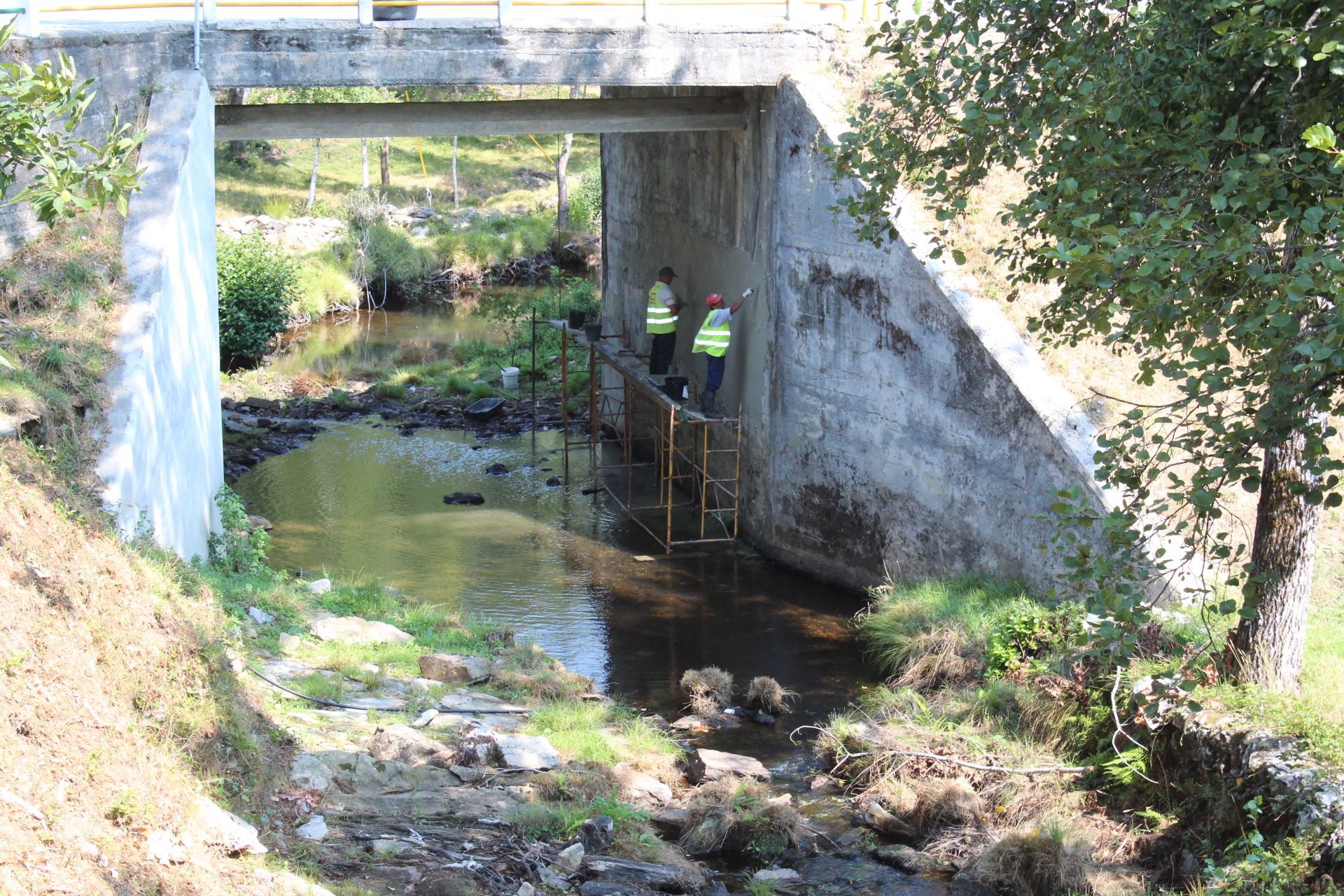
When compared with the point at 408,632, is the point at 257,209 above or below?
above

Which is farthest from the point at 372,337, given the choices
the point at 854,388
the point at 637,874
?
the point at 637,874

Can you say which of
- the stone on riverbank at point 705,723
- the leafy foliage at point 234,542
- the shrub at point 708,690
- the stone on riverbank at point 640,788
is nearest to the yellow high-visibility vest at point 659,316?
the leafy foliage at point 234,542

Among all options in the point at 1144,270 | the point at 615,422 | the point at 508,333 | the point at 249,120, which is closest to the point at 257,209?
the point at 508,333

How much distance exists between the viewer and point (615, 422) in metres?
21.4

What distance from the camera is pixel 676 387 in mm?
16391

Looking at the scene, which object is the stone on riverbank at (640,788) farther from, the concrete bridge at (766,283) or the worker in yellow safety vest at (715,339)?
the worker in yellow safety vest at (715,339)

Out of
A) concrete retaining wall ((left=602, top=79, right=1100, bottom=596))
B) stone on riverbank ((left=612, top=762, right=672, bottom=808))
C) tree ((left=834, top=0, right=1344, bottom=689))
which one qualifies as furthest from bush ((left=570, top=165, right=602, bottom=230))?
tree ((left=834, top=0, right=1344, bottom=689))

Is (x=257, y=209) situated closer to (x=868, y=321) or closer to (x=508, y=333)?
(x=508, y=333)

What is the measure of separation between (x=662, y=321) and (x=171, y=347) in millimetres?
7673

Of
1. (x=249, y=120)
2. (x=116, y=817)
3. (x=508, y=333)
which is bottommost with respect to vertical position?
(x=116, y=817)

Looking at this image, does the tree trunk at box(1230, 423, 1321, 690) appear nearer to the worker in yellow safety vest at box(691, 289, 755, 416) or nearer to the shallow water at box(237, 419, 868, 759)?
the shallow water at box(237, 419, 868, 759)

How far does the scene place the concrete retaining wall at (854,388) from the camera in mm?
12469

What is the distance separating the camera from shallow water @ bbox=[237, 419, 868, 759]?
13.0 meters

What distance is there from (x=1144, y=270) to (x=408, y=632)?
8.91 metres
